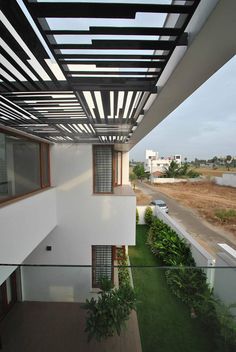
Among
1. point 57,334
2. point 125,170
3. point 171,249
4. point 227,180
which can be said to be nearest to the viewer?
point 57,334

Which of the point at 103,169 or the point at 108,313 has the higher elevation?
the point at 103,169

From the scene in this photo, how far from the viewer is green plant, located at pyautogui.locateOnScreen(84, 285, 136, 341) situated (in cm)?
379

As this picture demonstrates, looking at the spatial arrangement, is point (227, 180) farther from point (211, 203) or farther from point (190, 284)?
point (190, 284)

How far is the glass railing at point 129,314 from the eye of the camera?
326 centimetres

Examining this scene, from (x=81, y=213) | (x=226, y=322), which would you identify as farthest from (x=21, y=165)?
(x=226, y=322)

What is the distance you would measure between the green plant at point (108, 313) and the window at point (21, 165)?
2686mm

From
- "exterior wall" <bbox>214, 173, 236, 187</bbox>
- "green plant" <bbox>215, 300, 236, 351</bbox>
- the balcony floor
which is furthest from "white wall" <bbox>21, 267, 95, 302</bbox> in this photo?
"exterior wall" <bbox>214, 173, 236, 187</bbox>

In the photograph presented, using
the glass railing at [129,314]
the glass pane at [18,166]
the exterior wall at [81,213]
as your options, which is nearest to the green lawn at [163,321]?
the glass railing at [129,314]

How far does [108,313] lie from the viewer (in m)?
4.06

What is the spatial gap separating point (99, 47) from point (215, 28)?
67 cm

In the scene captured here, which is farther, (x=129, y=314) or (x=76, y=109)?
(x=129, y=314)

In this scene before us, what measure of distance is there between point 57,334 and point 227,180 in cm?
3347

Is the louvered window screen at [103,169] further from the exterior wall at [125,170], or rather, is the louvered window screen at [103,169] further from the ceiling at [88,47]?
the ceiling at [88,47]

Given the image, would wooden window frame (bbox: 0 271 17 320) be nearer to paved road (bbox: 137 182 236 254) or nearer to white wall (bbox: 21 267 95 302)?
white wall (bbox: 21 267 95 302)
